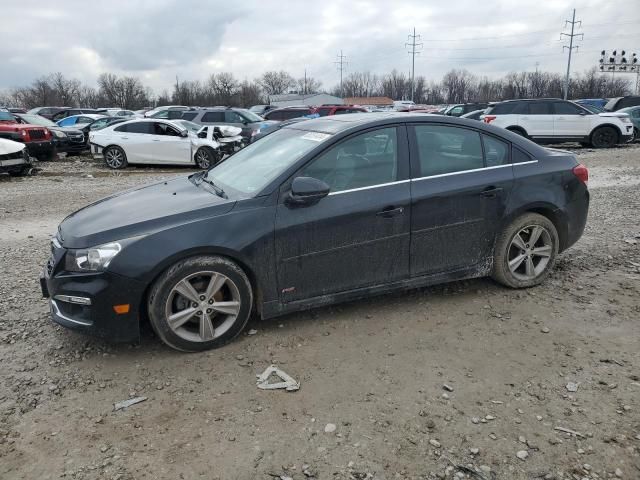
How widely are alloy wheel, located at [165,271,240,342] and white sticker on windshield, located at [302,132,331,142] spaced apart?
1.35m

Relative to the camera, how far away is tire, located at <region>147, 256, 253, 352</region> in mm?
3572

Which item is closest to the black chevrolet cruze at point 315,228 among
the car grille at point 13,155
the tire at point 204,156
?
the car grille at point 13,155

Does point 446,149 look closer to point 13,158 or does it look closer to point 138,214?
point 138,214

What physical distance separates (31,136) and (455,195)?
1587 centimetres

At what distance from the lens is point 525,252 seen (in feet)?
15.5

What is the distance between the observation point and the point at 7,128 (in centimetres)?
1595

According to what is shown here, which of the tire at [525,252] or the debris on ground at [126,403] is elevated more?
the tire at [525,252]

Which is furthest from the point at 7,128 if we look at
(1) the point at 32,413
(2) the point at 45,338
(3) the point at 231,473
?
(3) the point at 231,473

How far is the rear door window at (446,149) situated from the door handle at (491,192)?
220 millimetres

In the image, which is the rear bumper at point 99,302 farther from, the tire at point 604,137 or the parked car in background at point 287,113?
the tire at point 604,137

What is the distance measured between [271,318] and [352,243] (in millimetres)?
918

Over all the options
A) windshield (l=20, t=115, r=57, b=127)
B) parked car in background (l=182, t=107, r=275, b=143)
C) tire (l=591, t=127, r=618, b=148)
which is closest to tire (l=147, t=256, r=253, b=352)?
parked car in background (l=182, t=107, r=275, b=143)

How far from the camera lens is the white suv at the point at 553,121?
708 inches

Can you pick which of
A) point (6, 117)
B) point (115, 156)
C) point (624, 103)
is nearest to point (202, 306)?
point (115, 156)
